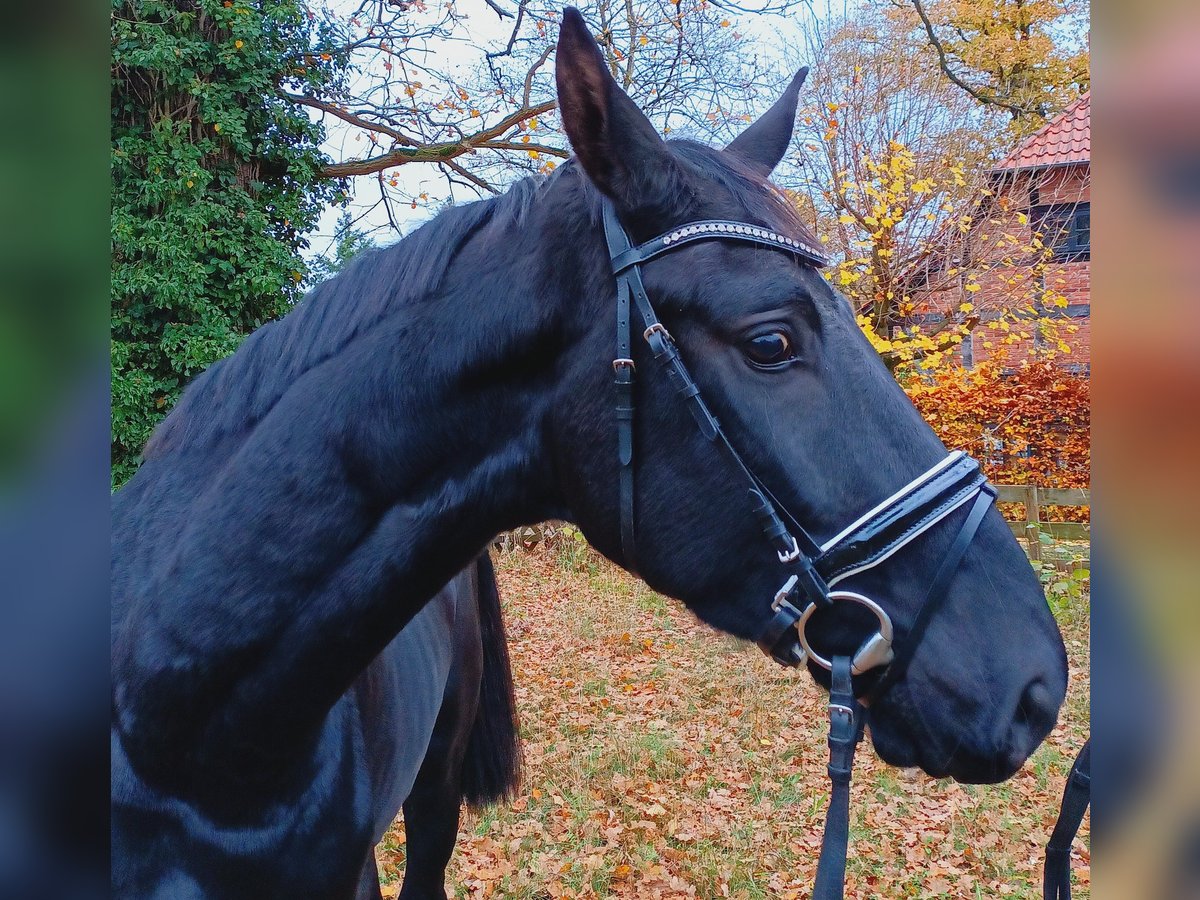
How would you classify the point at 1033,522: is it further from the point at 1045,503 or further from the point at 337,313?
the point at 337,313

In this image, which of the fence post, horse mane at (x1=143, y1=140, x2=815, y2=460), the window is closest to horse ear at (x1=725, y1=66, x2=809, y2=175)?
horse mane at (x1=143, y1=140, x2=815, y2=460)

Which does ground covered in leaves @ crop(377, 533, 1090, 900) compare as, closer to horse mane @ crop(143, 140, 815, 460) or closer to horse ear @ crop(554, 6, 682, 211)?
horse mane @ crop(143, 140, 815, 460)

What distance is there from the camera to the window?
1150 cm

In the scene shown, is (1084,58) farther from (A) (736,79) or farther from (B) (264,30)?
(B) (264,30)

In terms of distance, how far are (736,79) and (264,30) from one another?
20.0 ft

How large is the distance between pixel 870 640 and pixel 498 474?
30.9 inches

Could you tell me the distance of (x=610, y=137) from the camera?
5.19ft

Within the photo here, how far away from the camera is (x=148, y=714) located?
5.27ft

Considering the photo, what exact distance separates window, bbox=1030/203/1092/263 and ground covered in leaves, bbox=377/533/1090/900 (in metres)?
6.11

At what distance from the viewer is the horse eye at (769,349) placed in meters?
1.50

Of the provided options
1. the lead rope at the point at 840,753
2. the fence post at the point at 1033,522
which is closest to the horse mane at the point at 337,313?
the lead rope at the point at 840,753

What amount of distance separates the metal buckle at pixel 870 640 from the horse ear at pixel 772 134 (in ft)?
3.80

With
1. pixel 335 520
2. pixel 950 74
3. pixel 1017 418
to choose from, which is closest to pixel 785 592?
pixel 335 520
